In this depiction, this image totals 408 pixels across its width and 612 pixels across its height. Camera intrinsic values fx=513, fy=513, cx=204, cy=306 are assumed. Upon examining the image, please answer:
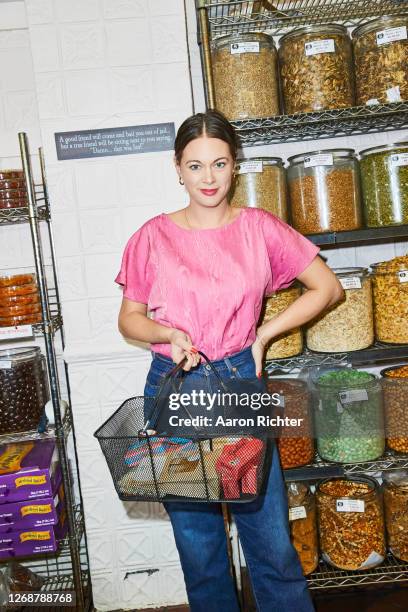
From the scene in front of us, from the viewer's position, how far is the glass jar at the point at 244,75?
1.79m

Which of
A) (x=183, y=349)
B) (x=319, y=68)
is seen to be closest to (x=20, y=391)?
(x=183, y=349)

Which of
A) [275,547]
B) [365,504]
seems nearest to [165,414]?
[275,547]

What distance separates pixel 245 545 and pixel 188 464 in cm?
61

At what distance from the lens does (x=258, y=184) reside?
184 cm

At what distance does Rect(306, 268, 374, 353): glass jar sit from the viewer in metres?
1.83

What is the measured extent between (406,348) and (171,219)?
0.95 m

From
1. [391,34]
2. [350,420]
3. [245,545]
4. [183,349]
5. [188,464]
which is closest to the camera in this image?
[188,464]

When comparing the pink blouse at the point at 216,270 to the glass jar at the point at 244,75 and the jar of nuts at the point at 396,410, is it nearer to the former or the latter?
the glass jar at the point at 244,75

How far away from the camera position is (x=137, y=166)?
6.64 feet

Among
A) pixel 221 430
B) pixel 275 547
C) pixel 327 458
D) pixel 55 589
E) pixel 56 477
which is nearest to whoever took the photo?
pixel 221 430

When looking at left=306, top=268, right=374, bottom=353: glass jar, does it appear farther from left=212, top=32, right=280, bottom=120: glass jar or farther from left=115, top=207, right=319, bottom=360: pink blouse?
left=212, top=32, right=280, bottom=120: glass jar

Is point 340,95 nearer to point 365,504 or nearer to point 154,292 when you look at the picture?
point 154,292

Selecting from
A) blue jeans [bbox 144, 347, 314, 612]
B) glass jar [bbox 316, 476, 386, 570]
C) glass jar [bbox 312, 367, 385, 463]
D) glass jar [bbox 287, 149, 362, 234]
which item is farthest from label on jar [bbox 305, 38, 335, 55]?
glass jar [bbox 316, 476, 386, 570]

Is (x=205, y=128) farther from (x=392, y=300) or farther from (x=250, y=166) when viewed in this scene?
(x=392, y=300)
